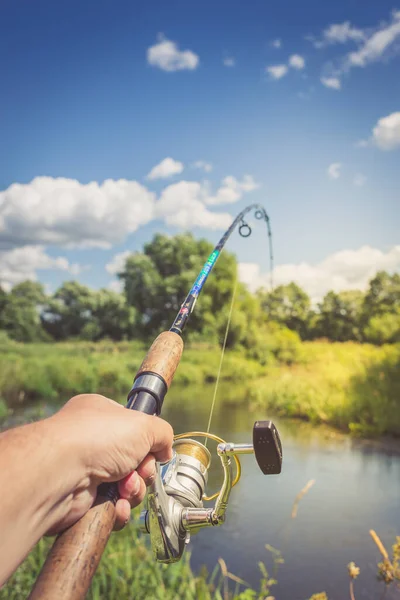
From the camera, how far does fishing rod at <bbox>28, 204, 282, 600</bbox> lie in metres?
0.74

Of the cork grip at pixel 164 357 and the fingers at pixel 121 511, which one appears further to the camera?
the cork grip at pixel 164 357

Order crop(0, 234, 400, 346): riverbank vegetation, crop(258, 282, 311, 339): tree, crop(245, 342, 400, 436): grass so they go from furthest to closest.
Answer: crop(258, 282, 311, 339): tree, crop(0, 234, 400, 346): riverbank vegetation, crop(245, 342, 400, 436): grass

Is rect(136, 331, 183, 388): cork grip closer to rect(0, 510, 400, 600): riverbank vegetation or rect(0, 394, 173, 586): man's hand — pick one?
rect(0, 394, 173, 586): man's hand

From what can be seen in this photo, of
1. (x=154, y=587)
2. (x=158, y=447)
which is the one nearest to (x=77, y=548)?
(x=158, y=447)

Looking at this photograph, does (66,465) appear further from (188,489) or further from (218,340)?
(218,340)

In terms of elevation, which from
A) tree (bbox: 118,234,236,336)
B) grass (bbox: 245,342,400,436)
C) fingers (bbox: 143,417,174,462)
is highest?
tree (bbox: 118,234,236,336)

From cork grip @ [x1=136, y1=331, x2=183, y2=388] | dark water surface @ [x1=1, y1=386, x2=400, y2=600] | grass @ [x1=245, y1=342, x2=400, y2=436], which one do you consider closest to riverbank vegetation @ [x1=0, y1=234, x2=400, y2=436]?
grass @ [x1=245, y1=342, x2=400, y2=436]

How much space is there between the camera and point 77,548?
0.77 m

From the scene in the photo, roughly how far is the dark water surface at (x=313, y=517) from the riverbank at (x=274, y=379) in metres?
0.89

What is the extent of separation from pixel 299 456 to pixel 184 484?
7496 millimetres

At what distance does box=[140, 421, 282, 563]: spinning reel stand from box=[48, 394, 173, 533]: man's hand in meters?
0.10

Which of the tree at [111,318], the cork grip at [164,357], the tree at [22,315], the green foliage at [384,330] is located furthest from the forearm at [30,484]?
the tree at [22,315]

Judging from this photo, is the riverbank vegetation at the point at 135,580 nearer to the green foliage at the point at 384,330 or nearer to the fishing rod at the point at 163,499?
the fishing rod at the point at 163,499

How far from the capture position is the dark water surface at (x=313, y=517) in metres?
4.71
